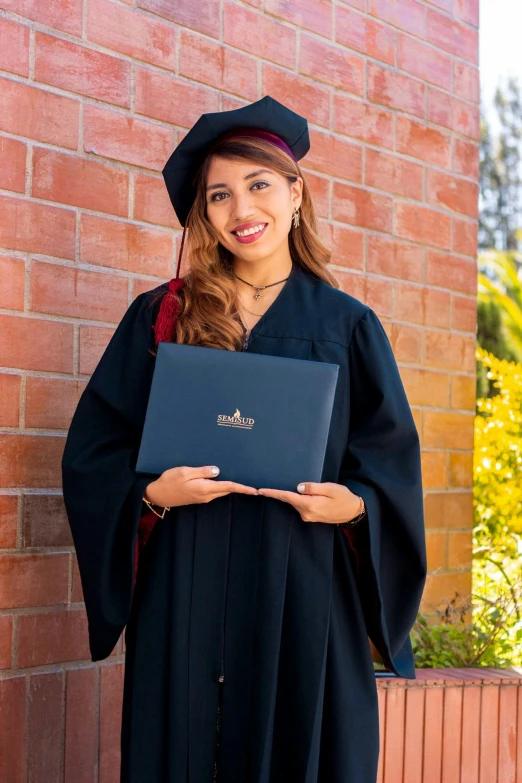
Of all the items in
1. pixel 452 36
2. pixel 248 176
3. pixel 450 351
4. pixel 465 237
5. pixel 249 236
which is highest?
pixel 452 36

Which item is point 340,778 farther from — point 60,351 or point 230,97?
point 230,97

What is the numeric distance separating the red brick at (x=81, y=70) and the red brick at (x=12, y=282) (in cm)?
55

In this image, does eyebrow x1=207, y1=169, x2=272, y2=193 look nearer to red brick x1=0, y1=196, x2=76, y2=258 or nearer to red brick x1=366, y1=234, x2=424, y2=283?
red brick x1=0, y1=196, x2=76, y2=258

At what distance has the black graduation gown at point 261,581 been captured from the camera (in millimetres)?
2330

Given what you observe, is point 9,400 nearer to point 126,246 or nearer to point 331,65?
point 126,246

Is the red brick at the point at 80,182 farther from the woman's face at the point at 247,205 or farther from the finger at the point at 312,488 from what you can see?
the finger at the point at 312,488

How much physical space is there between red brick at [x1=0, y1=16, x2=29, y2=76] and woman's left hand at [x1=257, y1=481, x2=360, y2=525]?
146 centimetres

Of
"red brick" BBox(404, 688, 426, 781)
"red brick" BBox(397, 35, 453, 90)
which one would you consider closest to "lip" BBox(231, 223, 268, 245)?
"red brick" BBox(404, 688, 426, 781)

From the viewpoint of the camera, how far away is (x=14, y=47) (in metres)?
2.86

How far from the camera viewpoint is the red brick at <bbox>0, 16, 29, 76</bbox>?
283cm

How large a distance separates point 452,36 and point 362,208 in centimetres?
99

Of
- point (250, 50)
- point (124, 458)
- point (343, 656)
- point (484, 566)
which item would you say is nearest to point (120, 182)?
point (250, 50)

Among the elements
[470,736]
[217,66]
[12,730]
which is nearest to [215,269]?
[217,66]

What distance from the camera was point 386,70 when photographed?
403 centimetres
